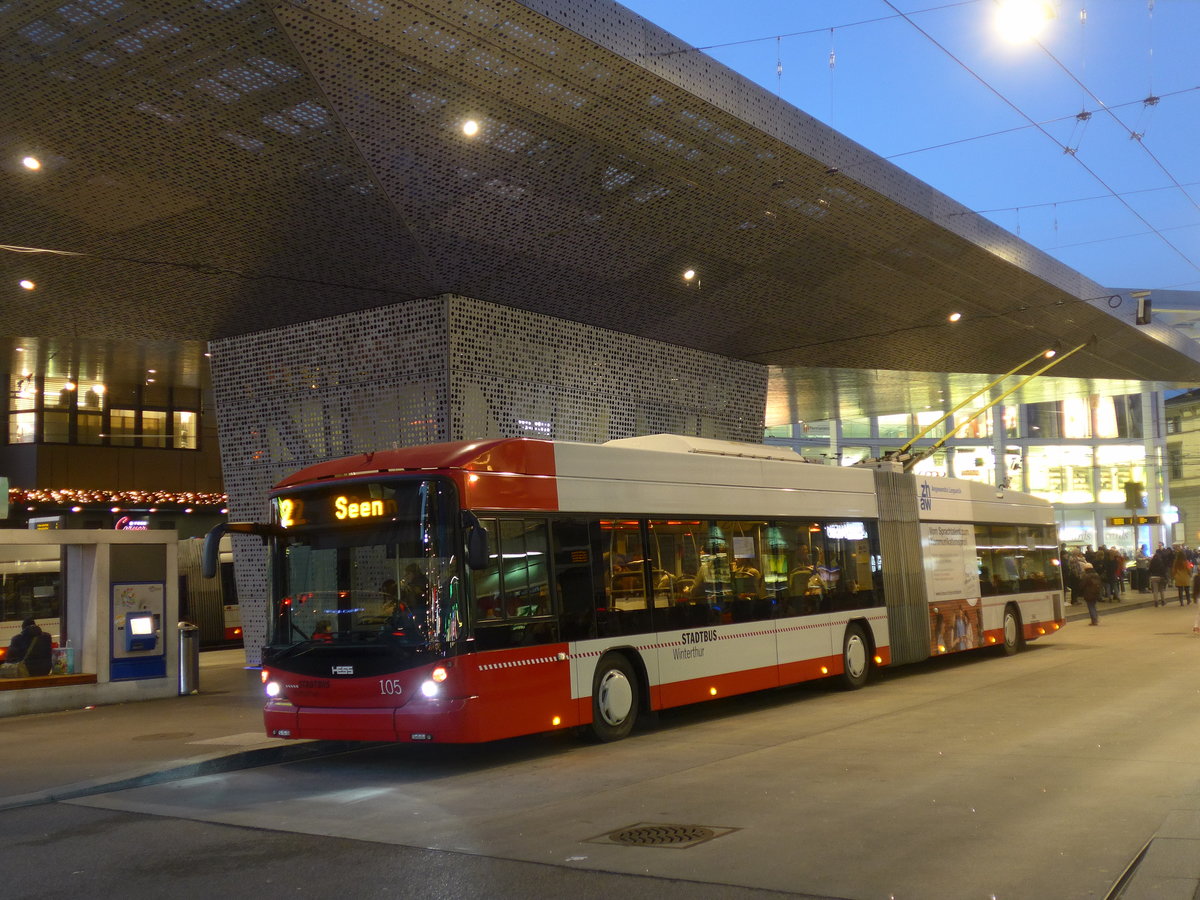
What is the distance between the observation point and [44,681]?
615 inches

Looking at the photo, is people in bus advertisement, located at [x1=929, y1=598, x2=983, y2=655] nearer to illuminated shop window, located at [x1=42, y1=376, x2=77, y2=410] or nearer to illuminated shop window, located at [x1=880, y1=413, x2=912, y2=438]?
illuminated shop window, located at [x1=42, y1=376, x2=77, y2=410]

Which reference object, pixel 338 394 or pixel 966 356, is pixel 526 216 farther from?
pixel 966 356

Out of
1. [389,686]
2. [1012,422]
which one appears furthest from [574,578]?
[1012,422]

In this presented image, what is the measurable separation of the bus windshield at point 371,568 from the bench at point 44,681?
21.5 feet

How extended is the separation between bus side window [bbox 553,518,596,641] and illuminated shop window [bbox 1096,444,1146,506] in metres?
57.0

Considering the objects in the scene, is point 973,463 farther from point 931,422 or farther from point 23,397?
point 23,397

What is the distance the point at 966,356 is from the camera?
1024 inches

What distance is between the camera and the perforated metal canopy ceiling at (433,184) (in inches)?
420

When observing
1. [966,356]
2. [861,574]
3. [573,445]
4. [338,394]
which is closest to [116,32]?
[573,445]

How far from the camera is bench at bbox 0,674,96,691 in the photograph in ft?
50.2

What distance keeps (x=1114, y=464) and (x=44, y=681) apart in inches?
2295

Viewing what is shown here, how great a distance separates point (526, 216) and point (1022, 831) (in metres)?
9.93

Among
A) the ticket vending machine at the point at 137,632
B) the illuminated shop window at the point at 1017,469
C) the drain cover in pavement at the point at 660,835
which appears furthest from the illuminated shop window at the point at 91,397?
the illuminated shop window at the point at 1017,469

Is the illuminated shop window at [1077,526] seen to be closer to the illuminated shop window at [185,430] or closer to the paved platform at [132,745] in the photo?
the illuminated shop window at [185,430]
